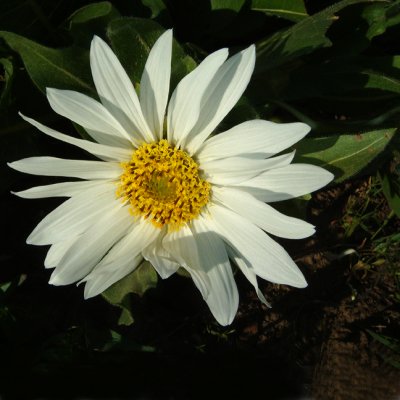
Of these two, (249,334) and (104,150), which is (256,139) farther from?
(249,334)

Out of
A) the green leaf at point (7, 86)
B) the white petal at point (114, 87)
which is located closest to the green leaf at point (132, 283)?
the white petal at point (114, 87)

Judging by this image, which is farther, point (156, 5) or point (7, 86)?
point (156, 5)

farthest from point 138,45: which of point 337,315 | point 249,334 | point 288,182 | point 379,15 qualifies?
point 337,315

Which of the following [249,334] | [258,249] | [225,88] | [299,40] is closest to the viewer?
[225,88]

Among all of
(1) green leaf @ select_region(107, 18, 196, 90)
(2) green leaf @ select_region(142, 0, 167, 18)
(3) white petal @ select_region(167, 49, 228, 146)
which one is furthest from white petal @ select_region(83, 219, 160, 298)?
(2) green leaf @ select_region(142, 0, 167, 18)

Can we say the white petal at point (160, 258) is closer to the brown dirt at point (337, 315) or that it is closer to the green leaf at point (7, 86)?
the green leaf at point (7, 86)
